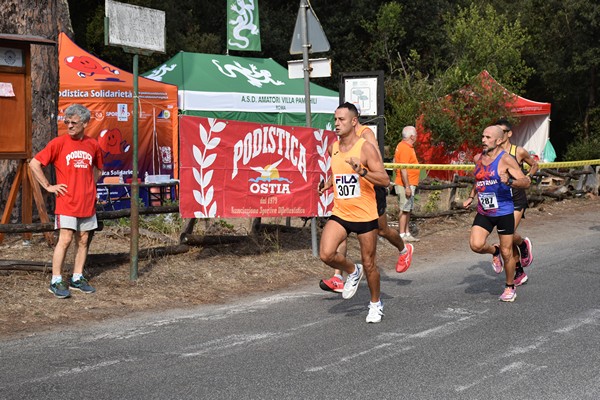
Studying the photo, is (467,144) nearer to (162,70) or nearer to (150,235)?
(162,70)

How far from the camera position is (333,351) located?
645 cm

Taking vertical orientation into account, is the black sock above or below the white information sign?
below

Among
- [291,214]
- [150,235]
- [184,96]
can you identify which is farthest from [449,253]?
[184,96]

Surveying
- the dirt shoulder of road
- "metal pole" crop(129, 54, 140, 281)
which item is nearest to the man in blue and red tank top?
the dirt shoulder of road

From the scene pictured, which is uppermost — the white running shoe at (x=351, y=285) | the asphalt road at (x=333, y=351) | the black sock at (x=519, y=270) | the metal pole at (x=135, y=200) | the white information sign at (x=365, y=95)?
the white information sign at (x=365, y=95)

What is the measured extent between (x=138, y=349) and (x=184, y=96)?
1293cm

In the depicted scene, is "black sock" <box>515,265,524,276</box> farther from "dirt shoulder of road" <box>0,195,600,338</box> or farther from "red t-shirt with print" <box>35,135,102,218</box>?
"red t-shirt with print" <box>35,135,102,218</box>

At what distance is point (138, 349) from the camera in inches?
256

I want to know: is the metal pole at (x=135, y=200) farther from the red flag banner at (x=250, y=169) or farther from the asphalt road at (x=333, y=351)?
the asphalt road at (x=333, y=351)

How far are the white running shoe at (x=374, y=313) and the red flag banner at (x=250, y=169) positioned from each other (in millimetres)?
3037

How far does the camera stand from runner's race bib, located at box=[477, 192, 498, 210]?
8781 millimetres

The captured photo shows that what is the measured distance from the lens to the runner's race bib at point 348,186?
298 inches

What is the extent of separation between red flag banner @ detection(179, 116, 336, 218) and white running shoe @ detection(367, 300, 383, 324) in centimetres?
304

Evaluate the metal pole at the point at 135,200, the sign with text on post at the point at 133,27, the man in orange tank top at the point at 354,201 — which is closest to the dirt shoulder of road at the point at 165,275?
the metal pole at the point at 135,200
